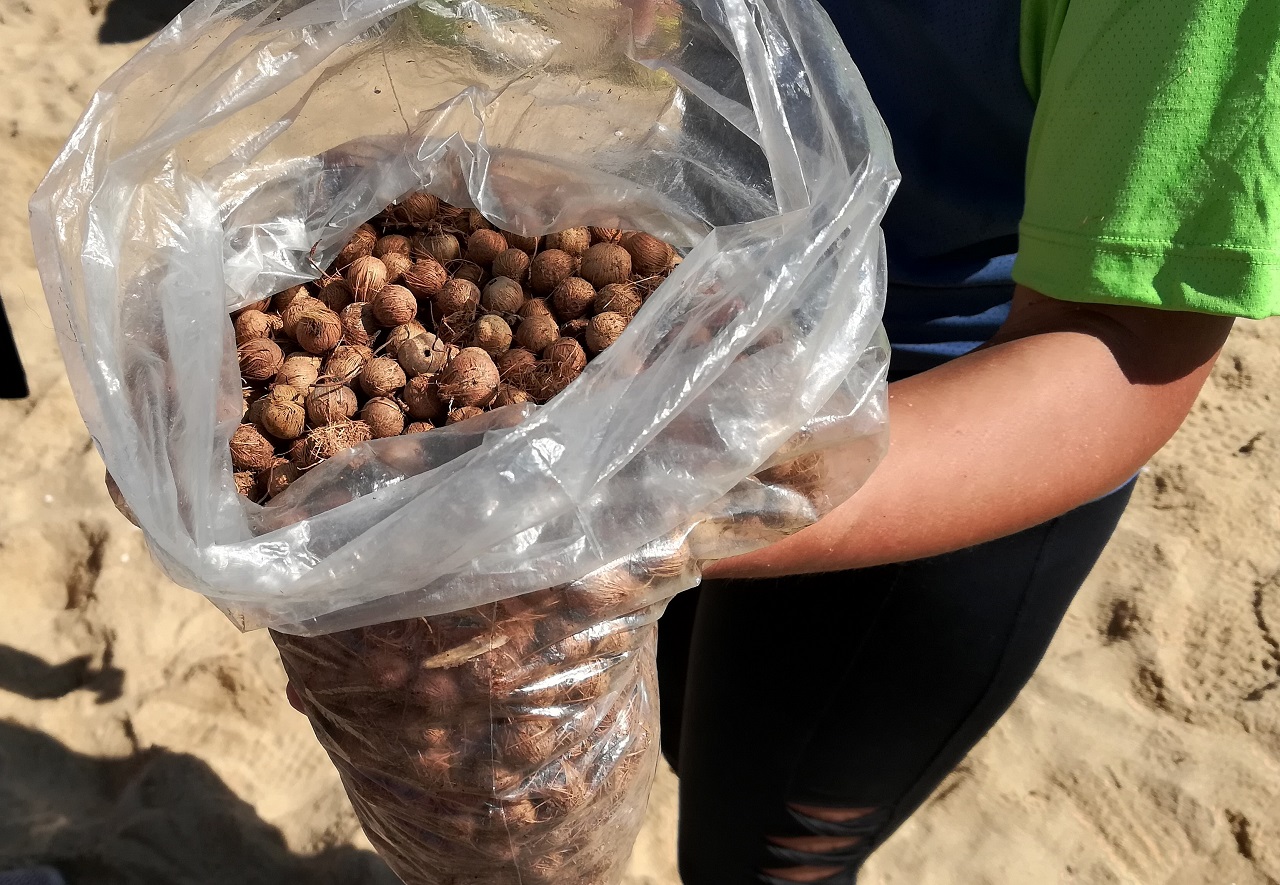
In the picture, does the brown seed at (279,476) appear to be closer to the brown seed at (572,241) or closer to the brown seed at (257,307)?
the brown seed at (257,307)

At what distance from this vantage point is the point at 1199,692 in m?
1.68

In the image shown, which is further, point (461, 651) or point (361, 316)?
point (361, 316)

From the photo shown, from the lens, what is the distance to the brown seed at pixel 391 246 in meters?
1.04

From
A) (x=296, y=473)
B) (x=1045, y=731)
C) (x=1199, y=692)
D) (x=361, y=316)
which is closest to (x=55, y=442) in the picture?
(x=361, y=316)

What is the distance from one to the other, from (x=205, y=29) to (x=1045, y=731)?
1.51 meters

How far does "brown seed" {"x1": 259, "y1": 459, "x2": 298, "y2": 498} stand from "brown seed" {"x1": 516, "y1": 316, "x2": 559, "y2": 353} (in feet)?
0.81

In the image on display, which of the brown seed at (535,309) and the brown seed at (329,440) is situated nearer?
the brown seed at (329,440)

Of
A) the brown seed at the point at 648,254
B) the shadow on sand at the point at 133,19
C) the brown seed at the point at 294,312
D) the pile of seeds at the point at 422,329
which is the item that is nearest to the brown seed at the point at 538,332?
the pile of seeds at the point at 422,329

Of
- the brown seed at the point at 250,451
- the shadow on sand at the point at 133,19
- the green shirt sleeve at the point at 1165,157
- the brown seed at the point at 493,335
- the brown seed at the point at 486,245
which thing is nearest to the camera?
the green shirt sleeve at the point at 1165,157

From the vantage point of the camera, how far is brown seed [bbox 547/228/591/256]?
1.04 m

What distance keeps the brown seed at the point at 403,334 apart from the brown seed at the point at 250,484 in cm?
19

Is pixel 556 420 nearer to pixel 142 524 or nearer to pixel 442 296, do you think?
pixel 142 524

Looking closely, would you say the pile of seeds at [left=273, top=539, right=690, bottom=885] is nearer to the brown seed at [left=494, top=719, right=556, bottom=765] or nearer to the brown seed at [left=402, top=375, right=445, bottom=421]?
the brown seed at [left=494, top=719, right=556, bottom=765]

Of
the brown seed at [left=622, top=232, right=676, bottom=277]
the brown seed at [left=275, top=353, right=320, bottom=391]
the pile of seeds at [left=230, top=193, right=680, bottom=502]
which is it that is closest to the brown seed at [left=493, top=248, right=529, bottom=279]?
the pile of seeds at [left=230, top=193, right=680, bottom=502]
